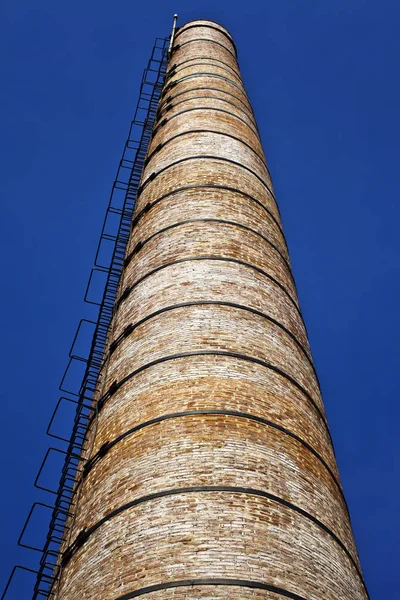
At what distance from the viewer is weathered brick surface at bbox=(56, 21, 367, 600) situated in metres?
5.98

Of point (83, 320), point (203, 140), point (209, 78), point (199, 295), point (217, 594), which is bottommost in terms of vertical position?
point (217, 594)

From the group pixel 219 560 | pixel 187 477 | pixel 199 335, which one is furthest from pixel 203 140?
pixel 219 560

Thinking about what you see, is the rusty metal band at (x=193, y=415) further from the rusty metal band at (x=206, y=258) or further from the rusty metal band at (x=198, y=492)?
the rusty metal band at (x=206, y=258)

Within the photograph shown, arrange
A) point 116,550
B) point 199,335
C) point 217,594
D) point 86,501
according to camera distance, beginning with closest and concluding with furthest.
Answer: point 217,594, point 116,550, point 86,501, point 199,335

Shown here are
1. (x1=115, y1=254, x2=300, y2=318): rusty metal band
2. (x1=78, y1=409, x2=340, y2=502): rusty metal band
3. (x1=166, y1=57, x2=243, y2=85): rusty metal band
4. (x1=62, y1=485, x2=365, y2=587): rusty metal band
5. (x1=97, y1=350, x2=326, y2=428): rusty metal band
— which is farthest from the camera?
(x1=166, y1=57, x2=243, y2=85): rusty metal band

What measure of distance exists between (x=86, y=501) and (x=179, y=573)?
192cm

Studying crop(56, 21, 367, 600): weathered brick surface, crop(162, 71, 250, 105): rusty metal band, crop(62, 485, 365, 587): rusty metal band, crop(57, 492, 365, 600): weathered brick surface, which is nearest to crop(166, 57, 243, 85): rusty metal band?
crop(162, 71, 250, 105): rusty metal band

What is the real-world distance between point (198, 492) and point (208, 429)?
0.76 m

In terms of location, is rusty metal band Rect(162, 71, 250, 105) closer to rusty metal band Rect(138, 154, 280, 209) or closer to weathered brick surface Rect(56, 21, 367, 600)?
rusty metal band Rect(138, 154, 280, 209)

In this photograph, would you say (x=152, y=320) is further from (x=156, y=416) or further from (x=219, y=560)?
(x=219, y=560)

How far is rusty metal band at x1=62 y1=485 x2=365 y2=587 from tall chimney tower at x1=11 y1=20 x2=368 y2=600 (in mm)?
16

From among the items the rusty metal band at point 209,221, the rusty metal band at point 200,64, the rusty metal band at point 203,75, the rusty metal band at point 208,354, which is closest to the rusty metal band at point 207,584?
the rusty metal band at point 208,354

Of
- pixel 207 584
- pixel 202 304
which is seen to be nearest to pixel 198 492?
pixel 207 584

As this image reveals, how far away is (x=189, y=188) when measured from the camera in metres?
10.8
